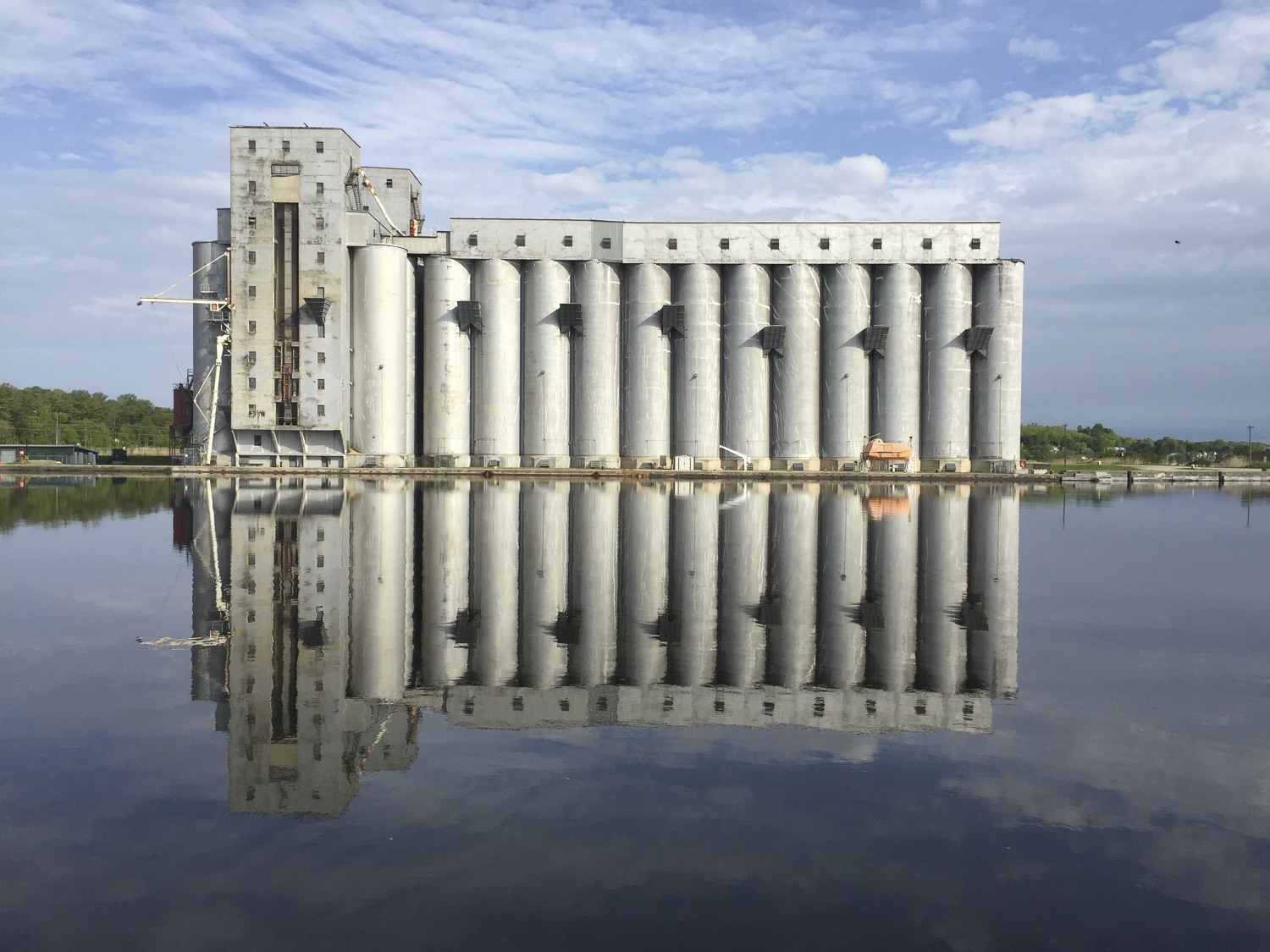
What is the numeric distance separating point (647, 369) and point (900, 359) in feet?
65.2

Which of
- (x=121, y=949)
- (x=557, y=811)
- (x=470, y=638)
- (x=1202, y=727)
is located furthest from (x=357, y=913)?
(x=1202, y=727)

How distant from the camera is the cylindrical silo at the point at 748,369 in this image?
227 ft

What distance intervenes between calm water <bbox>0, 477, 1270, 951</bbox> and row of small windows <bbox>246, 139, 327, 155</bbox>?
5421 cm

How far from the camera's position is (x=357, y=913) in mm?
5391

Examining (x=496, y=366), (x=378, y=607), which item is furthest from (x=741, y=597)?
(x=496, y=366)

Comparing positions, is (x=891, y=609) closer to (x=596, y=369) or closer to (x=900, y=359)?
(x=596, y=369)

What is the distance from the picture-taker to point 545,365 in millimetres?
69062

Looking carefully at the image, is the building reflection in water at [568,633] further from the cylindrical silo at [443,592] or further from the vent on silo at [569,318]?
the vent on silo at [569,318]

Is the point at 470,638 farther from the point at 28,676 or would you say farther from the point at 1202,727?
the point at 1202,727

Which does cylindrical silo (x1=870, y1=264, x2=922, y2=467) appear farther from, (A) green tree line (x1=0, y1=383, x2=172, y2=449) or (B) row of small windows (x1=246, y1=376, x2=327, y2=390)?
(A) green tree line (x1=0, y1=383, x2=172, y2=449)

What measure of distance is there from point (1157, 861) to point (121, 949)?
22.3 ft

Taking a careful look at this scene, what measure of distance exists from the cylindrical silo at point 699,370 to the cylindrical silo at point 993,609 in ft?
120

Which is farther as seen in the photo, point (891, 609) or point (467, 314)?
point (467, 314)

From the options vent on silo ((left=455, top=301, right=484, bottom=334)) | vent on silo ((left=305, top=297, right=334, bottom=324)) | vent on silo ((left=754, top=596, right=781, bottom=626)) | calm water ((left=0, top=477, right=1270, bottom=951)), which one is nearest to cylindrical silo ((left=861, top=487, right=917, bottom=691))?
calm water ((left=0, top=477, right=1270, bottom=951))
